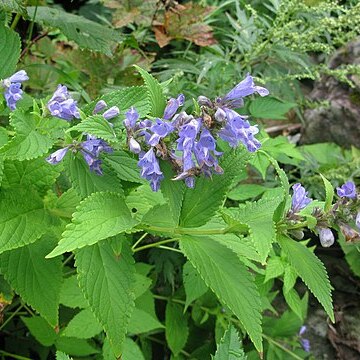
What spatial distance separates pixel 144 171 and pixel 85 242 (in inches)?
6.6

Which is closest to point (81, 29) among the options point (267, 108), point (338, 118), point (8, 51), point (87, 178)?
point (8, 51)

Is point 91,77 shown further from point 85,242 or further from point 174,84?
point 85,242

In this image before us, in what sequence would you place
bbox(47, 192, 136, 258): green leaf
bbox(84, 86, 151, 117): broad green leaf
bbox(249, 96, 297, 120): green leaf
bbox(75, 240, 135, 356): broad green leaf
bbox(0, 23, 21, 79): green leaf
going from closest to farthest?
bbox(47, 192, 136, 258): green leaf < bbox(75, 240, 135, 356): broad green leaf < bbox(84, 86, 151, 117): broad green leaf < bbox(0, 23, 21, 79): green leaf < bbox(249, 96, 297, 120): green leaf

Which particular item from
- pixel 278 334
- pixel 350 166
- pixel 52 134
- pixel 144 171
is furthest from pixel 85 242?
pixel 350 166

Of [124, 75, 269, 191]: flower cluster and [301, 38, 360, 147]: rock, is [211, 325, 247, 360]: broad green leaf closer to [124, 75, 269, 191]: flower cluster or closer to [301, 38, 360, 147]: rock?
[124, 75, 269, 191]: flower cluster

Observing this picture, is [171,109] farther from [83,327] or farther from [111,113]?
[83,327]

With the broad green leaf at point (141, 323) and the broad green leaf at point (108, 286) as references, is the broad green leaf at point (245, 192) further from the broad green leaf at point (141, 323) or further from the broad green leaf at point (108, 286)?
the broad green leaf at point (108, 286)

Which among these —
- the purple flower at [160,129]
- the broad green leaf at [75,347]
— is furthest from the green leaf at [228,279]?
the broad green leaf at [75,347]

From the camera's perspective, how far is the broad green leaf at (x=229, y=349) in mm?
1239

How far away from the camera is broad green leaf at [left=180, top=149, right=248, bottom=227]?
1.15 metres

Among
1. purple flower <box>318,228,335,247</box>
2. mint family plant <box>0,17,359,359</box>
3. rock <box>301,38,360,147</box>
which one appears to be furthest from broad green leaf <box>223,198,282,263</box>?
rock <box>301,38,360,147</box>

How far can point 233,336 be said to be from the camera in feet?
4.22

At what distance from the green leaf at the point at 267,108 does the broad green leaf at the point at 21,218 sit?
1.12 metres

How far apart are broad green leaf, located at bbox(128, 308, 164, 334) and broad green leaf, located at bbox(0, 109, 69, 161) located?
708 millimetres
